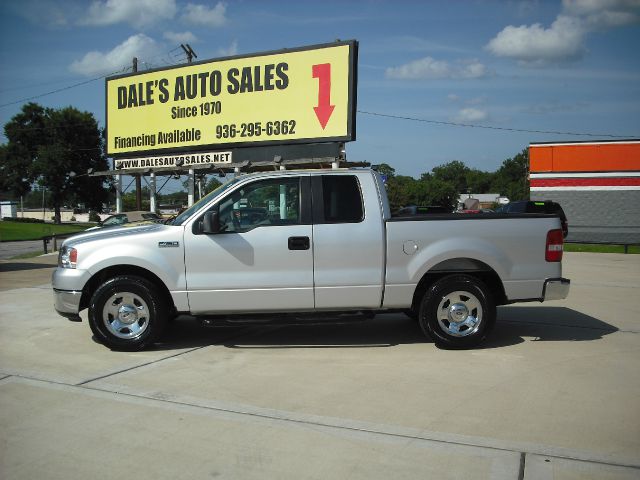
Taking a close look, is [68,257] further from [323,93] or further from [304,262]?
[323,93]

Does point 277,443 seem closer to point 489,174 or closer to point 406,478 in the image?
point 406,478

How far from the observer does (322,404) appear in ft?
Answer: 15.8

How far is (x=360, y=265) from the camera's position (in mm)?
6430

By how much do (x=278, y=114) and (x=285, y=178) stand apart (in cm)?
1249

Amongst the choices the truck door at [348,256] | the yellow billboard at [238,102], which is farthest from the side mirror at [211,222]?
the yellow billboard at [238,102]

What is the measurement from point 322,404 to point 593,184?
33.4 metres

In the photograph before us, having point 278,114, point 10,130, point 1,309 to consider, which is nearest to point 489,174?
point 10,130

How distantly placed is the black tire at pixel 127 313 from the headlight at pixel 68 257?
1.29 feet

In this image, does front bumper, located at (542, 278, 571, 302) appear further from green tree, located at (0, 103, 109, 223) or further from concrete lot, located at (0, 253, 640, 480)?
green tree, located at (0, 103, 109, 223)

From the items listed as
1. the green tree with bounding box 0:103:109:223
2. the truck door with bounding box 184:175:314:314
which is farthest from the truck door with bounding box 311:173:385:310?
the green tree with bounding box 0:103:109:223

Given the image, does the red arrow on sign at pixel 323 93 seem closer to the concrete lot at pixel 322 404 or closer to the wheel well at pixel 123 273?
the concrete lot at pixel 322 404

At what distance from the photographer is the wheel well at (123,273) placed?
21.4 feet

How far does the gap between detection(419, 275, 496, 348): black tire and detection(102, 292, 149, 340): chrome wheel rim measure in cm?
304

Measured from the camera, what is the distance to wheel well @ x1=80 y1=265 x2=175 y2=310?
6.52m
